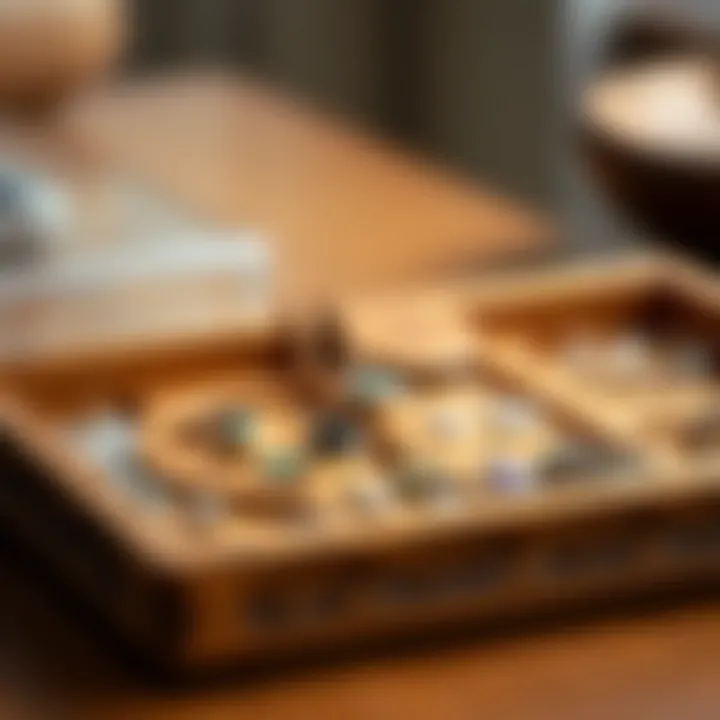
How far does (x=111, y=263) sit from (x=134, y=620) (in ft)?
1.17

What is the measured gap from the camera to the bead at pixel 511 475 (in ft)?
2.39

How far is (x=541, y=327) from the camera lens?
91cm

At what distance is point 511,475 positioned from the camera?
0.74 m

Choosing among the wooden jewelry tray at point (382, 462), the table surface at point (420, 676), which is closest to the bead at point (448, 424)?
the wooden jewelry tray at point (382, 462)

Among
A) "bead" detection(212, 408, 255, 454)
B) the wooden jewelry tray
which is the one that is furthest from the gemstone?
"bead" detection(212, 408, 255, 454)

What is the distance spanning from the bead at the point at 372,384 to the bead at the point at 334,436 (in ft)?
0.06

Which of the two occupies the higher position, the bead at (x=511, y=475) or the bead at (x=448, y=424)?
the bead at (x=511, y=475)

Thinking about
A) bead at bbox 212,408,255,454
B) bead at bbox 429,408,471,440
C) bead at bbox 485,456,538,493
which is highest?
bead at bbox 485,456,538,493

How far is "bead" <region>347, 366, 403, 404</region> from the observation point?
32.2 inches

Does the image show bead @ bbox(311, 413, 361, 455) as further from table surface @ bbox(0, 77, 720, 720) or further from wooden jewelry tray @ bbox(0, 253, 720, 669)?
table surface @ bbox(0, 77, 720, 720)

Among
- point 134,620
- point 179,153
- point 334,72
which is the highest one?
point 134,620

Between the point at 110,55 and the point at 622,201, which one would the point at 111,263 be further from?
the point at 110,55

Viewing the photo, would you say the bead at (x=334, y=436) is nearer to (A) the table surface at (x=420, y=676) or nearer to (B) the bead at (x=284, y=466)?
(B) the bead at (x=284, y=466)

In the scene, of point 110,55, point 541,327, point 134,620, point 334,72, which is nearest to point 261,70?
point 334,72
